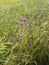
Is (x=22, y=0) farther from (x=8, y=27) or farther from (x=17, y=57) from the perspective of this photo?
(x=17, y=57)

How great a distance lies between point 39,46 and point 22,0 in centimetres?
107

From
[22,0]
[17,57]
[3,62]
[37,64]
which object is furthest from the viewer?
[22,0]

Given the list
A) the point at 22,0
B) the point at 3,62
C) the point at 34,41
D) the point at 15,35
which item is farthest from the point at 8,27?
the point at 22,0

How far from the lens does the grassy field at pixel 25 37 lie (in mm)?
2783

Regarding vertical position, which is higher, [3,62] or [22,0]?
[22,0]

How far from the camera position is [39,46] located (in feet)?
9.82

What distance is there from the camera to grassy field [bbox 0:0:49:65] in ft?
9.13

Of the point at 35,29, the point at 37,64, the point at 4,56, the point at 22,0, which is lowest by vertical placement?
the point at 37,64

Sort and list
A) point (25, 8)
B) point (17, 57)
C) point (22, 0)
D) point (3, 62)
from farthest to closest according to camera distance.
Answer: point (22, 0)
point (25, 8)
point (17, 57)
point (3, 62)

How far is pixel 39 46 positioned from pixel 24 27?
10.3 inches

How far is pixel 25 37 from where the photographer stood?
2896 millimetres

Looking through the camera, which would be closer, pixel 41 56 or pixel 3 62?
pixel 3 62

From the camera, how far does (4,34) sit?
9.65ft

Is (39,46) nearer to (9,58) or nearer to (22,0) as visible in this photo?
(9,58)
